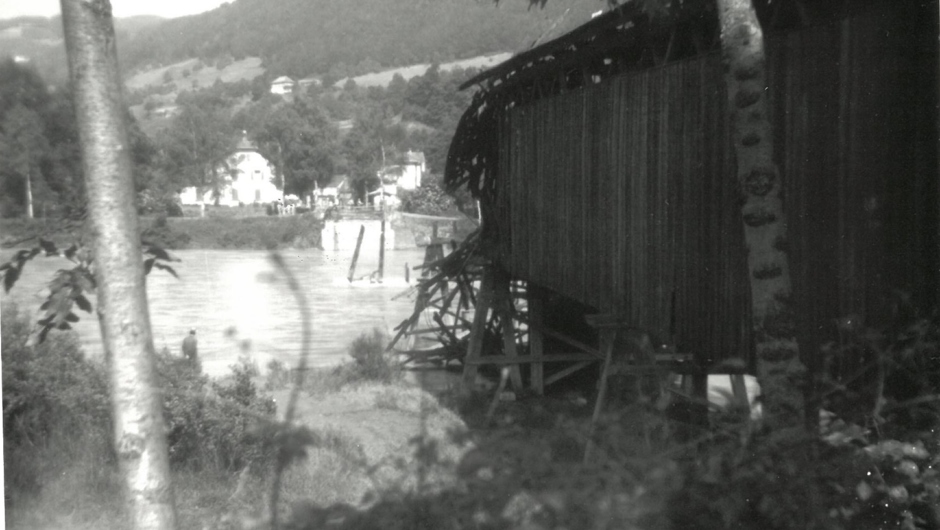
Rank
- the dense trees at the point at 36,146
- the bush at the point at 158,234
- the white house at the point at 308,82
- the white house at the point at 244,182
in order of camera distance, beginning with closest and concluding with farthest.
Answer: the bush at the point at 158,234, the dense trees at the point at 36,146, the white house at the point at 244,182, the white house at the point at 308,82

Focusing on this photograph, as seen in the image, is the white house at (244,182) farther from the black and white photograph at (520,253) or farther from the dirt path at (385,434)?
the dirt path at (385,434)

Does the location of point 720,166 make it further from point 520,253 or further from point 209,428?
point 520,253

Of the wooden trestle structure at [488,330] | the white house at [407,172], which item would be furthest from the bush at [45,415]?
the white house at [407,172]

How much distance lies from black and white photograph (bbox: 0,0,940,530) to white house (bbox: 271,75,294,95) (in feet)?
0.10

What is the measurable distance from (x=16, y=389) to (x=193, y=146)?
9.24 ft

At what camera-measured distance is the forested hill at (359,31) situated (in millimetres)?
9406

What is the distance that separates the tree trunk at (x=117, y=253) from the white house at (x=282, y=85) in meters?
8.96

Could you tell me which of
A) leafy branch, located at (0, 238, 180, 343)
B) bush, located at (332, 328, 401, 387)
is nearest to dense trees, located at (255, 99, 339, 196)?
A: bush, located at (332, 328, 401, 387)

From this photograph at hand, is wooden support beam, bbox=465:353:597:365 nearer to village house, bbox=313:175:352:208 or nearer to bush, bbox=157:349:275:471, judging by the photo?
village house, bbox=313:175:352:208

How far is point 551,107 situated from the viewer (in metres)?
9.03

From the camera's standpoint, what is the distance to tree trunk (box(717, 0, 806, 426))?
14.0 ft

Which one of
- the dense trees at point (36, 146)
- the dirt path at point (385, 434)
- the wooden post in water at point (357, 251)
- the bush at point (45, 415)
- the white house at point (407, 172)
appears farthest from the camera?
the wooden post in water at point (357, 251)

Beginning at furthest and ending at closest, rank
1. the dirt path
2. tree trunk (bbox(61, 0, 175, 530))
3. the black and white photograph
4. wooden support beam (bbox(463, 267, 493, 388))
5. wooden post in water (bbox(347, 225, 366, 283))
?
wooden post in water (bbox(347, 225, 366, 283))
wooden support beam (bbox(463, 267, 493, 388))
the dirt path
the black and white photograph
tree trunk (bbox(61, 0, 175, 530))

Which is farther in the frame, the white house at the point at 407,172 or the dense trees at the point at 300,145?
the white house at the point at 407,172
